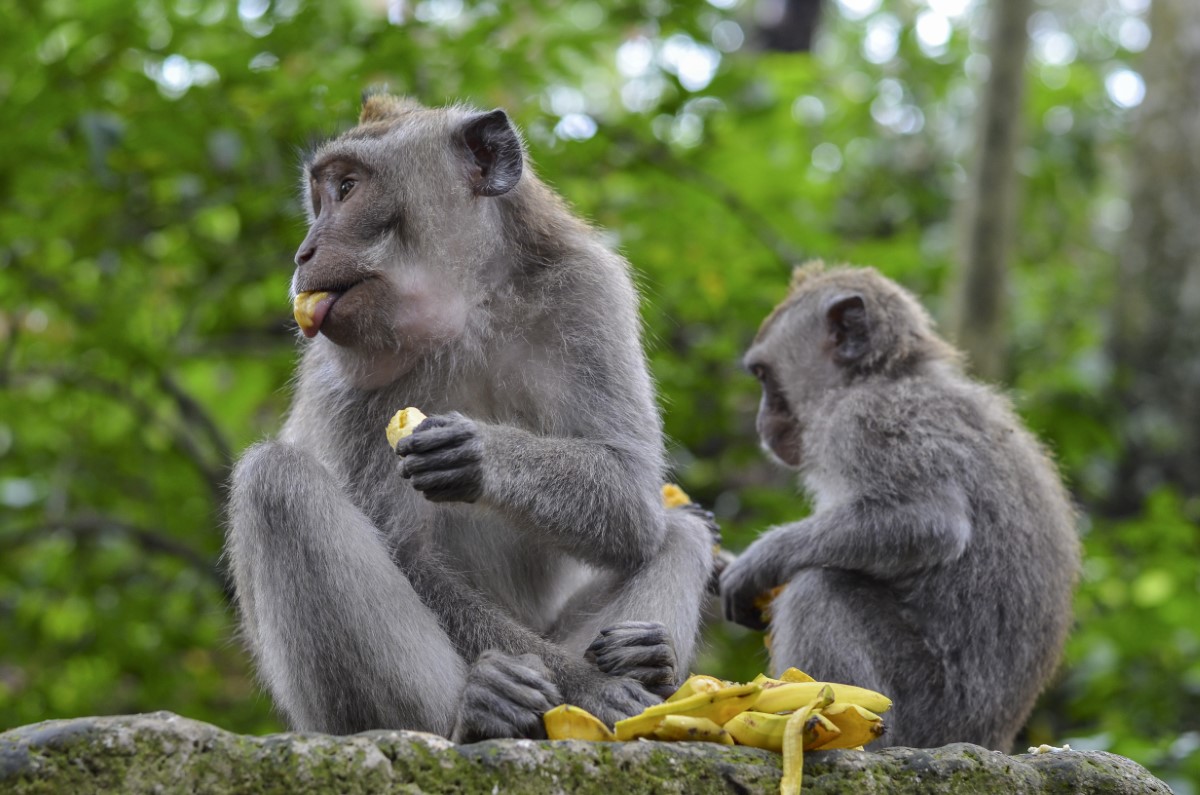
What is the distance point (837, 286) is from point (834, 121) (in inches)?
192

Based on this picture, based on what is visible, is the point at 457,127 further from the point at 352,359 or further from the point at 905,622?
the point at 905,622

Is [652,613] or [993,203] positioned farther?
[993,203]

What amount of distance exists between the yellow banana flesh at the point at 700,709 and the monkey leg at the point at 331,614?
563 millimetres

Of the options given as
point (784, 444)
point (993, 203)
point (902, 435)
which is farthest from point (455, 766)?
point (993, 203)

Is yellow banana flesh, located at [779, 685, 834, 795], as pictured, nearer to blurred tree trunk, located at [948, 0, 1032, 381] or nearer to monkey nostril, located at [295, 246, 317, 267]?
monkey nostril, located at [295, 246, 317, 267]

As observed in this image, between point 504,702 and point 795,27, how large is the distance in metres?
12.5

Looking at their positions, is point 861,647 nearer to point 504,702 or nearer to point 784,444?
point 784,444

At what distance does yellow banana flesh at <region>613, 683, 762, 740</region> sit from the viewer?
351 centimetres

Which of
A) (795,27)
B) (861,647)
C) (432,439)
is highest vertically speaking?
(795,27)

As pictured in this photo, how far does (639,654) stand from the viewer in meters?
3.87

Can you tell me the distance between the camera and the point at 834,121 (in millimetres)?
10695

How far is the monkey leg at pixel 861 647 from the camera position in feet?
16.4

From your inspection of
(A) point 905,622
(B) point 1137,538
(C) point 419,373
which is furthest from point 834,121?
(C) point 419,373

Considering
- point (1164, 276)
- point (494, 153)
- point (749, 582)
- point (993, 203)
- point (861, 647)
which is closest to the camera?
point (494, 153)
